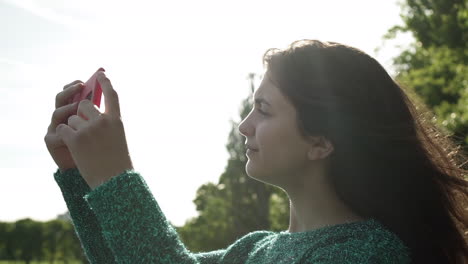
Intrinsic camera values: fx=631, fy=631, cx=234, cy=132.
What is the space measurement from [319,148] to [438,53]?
71.2 ft

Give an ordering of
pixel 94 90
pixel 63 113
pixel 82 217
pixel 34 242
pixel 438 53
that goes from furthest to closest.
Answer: pixel 34 242 < pixel 438 53 < pixel 82 217 < pixel 63 113 < pixel 94 90

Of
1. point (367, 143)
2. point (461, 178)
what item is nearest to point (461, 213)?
point (461, 178)

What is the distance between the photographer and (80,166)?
2072 mm

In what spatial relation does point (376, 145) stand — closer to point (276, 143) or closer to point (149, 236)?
point (276, 143)

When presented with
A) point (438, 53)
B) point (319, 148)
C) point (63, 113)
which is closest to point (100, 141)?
point (63, 113)

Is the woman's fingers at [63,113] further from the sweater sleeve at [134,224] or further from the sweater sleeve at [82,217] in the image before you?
the sweater sleeve at [134,224]

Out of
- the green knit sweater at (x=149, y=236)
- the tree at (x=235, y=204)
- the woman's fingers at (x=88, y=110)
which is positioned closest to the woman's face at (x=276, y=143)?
the green knit sweater at (x=149, y=236)

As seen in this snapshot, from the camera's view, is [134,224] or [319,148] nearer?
[134,224]

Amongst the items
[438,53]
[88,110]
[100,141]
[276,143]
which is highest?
[438,53]

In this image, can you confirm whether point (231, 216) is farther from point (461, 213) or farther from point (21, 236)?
point (21, 236)

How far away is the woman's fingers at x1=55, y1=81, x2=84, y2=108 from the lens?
238 centimetres

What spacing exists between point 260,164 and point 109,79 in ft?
2.14

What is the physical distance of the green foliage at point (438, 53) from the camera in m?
19.8

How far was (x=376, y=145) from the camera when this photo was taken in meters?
2.35
